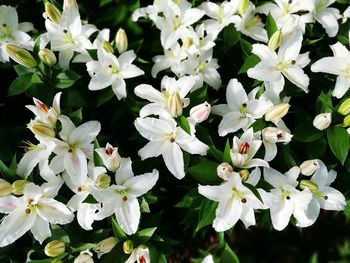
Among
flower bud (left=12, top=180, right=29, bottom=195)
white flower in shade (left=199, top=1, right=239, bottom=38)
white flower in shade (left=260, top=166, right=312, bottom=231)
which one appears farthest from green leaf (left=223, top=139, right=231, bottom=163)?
flower bud (left=12, top=180, right=29, bottom=195)

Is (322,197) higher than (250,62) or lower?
lower

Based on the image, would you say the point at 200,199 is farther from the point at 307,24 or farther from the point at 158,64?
the point at 307,24

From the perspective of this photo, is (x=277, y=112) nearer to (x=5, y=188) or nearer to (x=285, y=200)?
(x=285, y=200)

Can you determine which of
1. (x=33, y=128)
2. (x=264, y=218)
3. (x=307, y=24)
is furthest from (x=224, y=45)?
(x=33, y=128)

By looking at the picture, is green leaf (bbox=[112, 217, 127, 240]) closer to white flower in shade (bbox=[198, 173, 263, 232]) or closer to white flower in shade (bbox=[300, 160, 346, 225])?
white flower in shade (bbox=[198, 173, 263, 232])

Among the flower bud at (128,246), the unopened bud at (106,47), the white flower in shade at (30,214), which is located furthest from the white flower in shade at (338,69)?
the white flower in shade at (30,214)

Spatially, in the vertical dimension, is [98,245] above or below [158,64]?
below

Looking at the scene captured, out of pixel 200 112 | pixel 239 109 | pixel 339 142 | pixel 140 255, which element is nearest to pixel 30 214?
pixel 140 255

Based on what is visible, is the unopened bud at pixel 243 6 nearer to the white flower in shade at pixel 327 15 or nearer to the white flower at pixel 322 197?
the white flower in shade at pixel 327 15
